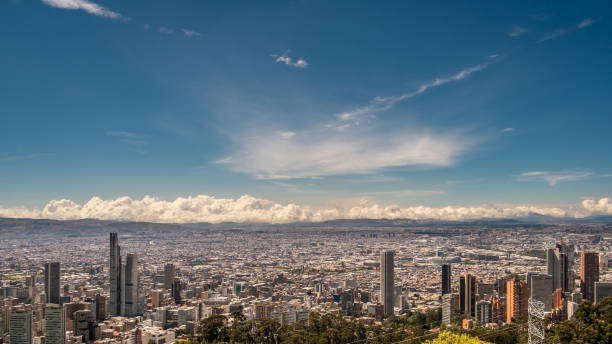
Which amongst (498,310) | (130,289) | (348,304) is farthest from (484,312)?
(130,289)

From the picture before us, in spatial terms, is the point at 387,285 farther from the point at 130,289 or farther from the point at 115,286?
the point at 115,286

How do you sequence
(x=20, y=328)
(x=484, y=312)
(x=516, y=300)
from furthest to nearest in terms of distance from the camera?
(x=484, y=312) → (x=516, y=300) → (x=20, y=328)

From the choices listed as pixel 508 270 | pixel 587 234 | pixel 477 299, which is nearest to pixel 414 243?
A: pixel 587 234

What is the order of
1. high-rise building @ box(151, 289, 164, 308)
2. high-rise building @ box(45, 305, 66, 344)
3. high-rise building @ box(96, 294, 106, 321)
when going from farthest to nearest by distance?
high-rise building @ box(151, 289, 164, 308) → high-rise building @ box(96, 294, 106, 321) → high-rise building @ box(45, 305, 66, 344)

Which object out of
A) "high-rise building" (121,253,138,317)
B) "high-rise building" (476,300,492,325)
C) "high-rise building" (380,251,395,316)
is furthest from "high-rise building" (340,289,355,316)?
"high-rise building" (121,253,138,317)

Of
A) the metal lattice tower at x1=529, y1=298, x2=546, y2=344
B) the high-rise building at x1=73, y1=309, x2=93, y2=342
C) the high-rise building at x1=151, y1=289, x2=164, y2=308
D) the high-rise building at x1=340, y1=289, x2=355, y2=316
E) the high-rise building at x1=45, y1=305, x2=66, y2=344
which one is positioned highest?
the metal lattice tower at x1=529, y1=298, x2=546, y2=344

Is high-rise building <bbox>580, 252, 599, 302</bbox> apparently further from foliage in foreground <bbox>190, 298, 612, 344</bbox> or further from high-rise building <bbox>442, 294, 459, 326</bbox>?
foliage in foreground <bbox>190, 298, 612, 344</bbox>

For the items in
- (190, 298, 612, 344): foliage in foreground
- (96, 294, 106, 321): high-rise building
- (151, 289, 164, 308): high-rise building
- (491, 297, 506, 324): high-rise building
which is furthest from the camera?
(151, 289, 164, 308): high-rise building
